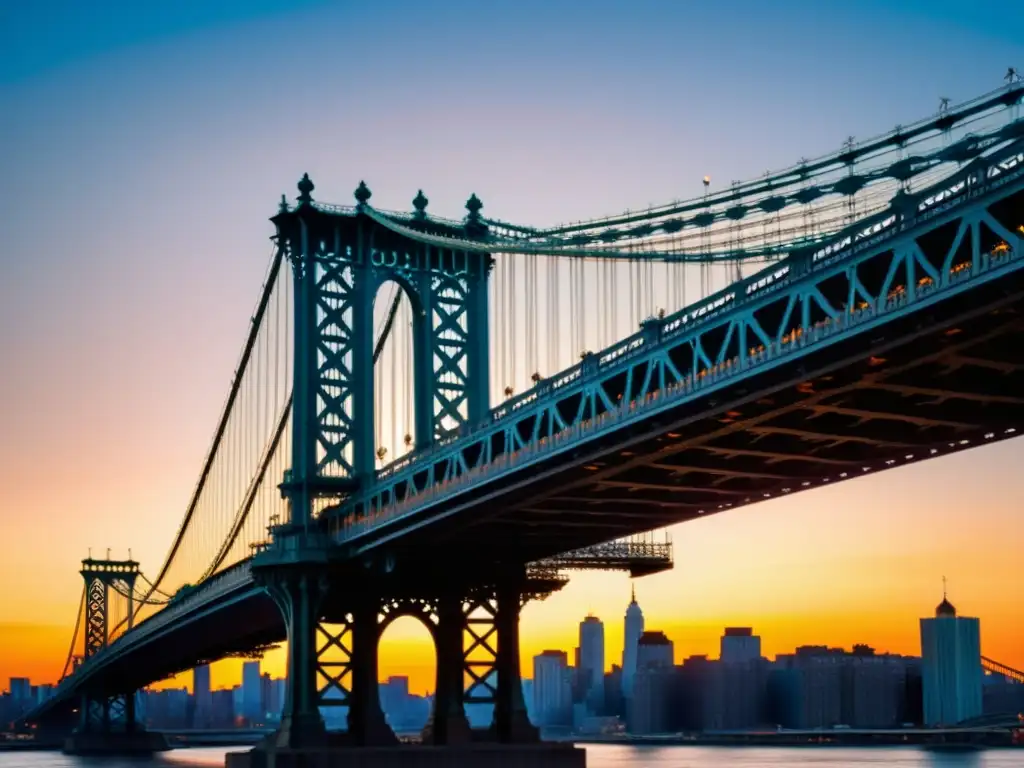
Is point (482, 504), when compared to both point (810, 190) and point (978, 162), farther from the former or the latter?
point (978, 162)

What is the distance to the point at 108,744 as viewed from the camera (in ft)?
502

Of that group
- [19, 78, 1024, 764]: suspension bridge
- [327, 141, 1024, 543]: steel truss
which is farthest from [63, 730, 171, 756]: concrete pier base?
[327, 141, 1024, 543]: steel truss

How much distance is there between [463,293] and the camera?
74.9 meters

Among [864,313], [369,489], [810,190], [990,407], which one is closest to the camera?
[864,313]

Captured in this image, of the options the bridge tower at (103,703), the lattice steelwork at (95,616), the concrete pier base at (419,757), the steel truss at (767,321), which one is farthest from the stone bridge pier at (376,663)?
the lattice steelwork at (95,616)

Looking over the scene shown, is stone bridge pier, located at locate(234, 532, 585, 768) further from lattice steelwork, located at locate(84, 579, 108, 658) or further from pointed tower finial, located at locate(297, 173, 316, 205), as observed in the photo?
lattice steelwork, located at locate(84, 579, 108, 658)

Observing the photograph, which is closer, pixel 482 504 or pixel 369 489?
pixel 482 504

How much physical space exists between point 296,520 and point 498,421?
16624mm

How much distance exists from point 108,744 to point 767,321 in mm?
120552

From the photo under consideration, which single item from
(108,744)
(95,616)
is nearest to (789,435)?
(108,744)

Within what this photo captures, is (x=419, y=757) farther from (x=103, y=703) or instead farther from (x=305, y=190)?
(x=103, y=703)

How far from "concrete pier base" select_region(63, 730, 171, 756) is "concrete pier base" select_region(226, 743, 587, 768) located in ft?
274

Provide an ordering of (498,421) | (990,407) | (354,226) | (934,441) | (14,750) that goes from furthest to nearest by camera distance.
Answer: (14,750) < (354,226) < (498,421) < (934,441) < (990,407)

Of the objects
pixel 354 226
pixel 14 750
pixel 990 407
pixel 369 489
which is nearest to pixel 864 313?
pixel 990 407
